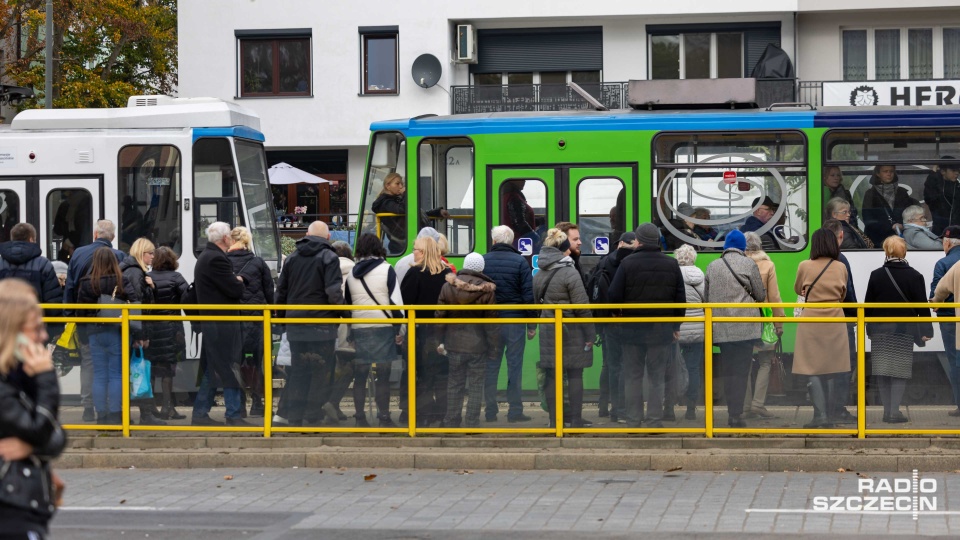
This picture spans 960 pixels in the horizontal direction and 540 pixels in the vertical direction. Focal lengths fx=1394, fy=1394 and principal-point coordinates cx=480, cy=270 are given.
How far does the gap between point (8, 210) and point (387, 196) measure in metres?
5.15

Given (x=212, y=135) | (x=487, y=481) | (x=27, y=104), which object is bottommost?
(x=487, y=481)

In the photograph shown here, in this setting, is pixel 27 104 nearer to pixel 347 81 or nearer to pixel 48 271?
pixel 347 81

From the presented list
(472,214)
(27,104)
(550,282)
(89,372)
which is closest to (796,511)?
(550,282)

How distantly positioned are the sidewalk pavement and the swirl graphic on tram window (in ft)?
16.6

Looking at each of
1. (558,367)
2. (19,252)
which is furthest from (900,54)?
(19,252)

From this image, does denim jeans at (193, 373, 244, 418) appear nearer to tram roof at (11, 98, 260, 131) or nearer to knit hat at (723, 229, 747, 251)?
knit hat at (723, 229, 747, 251)

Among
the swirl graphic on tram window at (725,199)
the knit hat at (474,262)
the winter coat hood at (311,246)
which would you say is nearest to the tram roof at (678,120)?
the swirl graphic on tram window at (725,199)

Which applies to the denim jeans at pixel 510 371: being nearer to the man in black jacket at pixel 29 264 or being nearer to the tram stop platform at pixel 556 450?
the tram stop platform at pixel 556 450

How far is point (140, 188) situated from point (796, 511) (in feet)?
36.1

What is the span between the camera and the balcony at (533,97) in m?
33.2

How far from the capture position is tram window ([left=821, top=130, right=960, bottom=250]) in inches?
623

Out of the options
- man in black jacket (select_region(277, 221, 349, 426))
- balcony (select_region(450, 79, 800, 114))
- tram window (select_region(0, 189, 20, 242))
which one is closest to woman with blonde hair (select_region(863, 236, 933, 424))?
man in black jacket (select_region(277, 221, 349, 426))

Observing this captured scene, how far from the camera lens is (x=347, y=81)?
34.3m

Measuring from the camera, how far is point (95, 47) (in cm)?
3678
